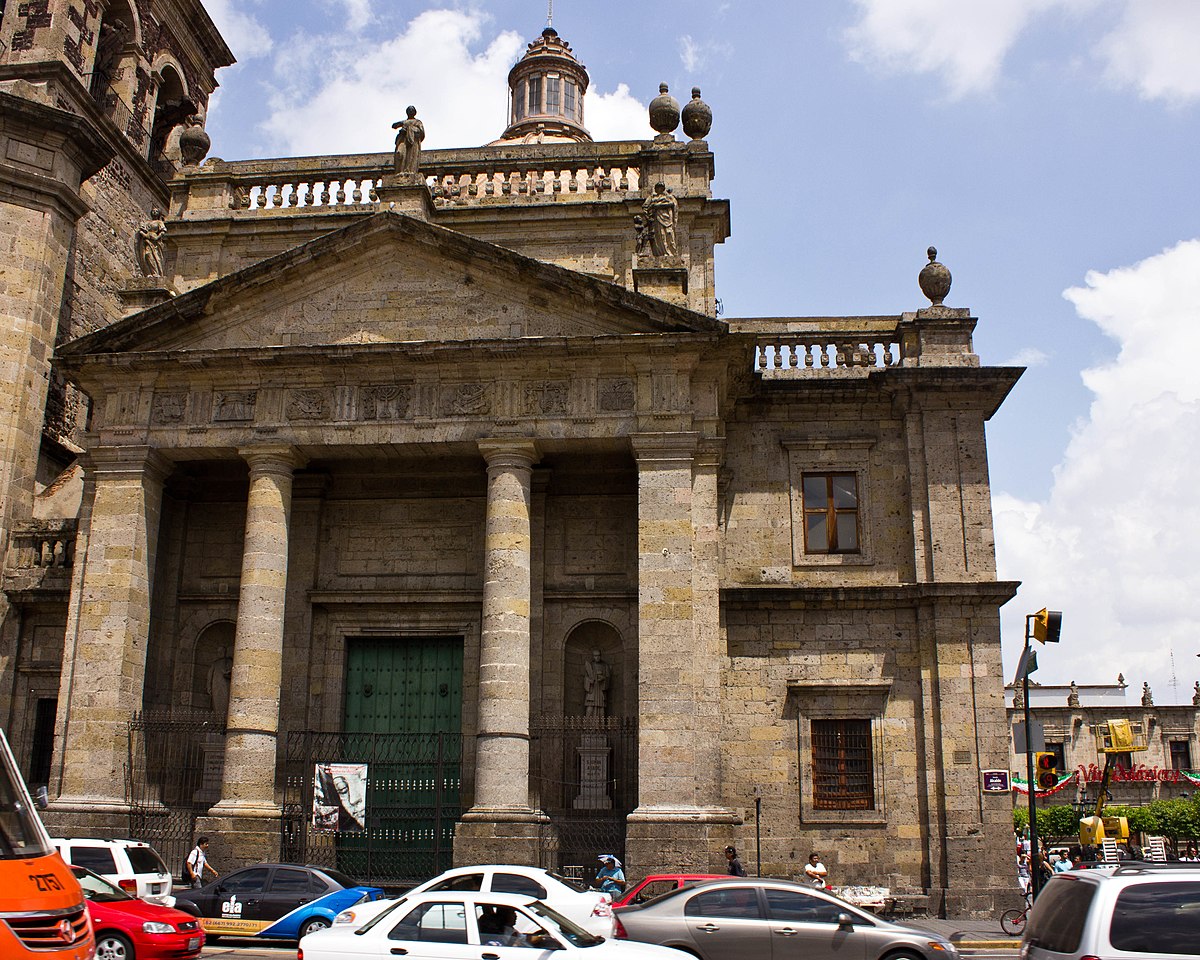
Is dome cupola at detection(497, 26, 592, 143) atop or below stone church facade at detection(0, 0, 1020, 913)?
atop

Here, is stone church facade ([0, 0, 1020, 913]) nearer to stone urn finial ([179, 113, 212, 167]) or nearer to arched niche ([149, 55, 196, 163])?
stone urn finial ([179, 113, 212, 167])

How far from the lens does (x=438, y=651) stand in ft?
79.9

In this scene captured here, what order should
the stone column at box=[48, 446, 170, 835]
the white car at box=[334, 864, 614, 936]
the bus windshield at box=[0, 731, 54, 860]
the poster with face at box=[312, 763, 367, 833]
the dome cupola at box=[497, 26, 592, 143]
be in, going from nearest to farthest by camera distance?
the bus windshield at box=[0, 731, 54, 860]
the white car at box=[334, 864, 614, 936]
the poster with face at box=[312, 763, 367, 833]
the stone column at box=[48, 446, 170, 835]
the dome cupola at box=[497, 26, 592, 143]

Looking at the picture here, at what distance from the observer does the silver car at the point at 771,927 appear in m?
12.6

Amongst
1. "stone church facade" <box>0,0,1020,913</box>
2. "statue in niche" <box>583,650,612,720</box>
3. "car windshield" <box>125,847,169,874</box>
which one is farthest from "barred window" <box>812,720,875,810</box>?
"car windshield" <box>125,847,169,874</box>

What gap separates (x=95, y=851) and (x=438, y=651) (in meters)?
9.25

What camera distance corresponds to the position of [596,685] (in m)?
23.5

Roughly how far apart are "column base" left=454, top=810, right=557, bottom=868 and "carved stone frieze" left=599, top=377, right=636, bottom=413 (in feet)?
24.6

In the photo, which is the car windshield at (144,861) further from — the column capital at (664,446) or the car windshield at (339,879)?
the column capital at (664,446)

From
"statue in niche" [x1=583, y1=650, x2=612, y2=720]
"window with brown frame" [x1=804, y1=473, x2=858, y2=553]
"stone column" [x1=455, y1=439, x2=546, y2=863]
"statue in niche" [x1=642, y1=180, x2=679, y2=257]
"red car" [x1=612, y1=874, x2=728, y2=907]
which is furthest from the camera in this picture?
"window with brown frame" [x1=804, y1=473, x2=858, y2=553]

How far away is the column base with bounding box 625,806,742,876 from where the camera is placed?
19055 millimetres

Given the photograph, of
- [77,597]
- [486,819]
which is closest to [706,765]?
[486,819]

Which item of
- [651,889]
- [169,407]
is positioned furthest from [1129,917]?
[169,407]

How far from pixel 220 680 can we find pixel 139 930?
38.8 feet
